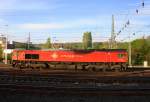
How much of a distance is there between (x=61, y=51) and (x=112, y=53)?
25.9ft

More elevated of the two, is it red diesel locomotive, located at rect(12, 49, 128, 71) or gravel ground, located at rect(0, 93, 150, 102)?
red diesel locomotive, located at rect(12, 49, 128, 71)

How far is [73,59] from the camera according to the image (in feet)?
164

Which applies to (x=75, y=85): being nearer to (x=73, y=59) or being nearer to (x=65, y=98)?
(x=65, y=98)

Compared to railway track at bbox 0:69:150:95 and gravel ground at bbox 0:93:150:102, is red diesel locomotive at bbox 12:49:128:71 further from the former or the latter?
gravel ground at bbox 0:93:150:102

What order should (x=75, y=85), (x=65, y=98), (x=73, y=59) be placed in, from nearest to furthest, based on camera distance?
(x=65, y=98) < (x=75, y=85) < (x=73, y=59)

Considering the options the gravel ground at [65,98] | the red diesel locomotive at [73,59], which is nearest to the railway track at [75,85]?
the gravel ground at [65,98]

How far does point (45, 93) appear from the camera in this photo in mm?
16469

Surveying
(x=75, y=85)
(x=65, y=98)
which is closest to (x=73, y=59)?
(x=75, y=85)

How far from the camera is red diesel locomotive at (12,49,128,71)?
48094 mm

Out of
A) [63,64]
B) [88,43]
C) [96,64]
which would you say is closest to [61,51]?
[63,64]

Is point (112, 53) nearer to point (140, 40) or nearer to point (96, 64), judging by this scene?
point (96, 64)

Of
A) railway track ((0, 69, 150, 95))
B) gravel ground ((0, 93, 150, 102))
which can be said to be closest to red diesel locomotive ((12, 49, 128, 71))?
railway track ((0, 69, 150, 95))

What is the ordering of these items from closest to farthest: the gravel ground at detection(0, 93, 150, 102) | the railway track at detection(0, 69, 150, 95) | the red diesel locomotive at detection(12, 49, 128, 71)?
the gravel ground at detection(0, 93, 150, 102) < the railway track at detection(0, 69, 150, 95) < the red diesel locomotive at detection(12, 49, 128, 71)

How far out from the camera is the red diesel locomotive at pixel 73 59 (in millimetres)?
48094
